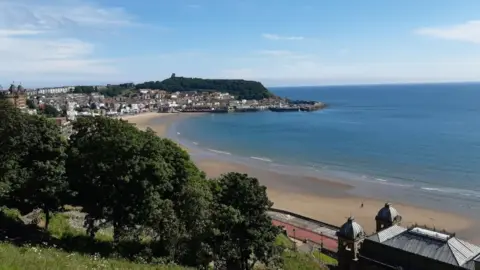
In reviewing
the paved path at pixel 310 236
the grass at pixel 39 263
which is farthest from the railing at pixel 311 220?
the grass at pixel 39 263

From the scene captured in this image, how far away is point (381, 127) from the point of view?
10638cm

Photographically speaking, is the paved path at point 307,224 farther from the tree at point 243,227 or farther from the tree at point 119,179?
the tree at point 119,179

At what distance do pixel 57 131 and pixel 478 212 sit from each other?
37442mm

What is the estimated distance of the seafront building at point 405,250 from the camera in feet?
63.5

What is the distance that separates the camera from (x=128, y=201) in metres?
20.6

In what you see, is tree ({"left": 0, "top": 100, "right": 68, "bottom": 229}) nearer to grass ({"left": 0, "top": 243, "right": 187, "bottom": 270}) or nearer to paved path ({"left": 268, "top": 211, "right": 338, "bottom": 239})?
grass ({"left": 0, "top": 243, "right": 187, "bottom": 270})

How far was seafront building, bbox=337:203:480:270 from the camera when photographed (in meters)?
19.4

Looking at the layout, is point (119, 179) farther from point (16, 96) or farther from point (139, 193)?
point (16, 96)

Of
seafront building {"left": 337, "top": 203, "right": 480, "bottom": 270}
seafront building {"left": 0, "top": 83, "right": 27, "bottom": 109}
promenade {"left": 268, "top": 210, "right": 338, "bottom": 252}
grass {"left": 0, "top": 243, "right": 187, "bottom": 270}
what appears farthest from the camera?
seafront building {"left": 0, "top": 83, "right": 27, "bottom": 109}

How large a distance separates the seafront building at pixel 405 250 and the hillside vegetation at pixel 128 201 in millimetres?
3631

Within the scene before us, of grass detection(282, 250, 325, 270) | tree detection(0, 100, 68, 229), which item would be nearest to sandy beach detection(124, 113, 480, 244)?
grass detection(282, 250, 325, 270)

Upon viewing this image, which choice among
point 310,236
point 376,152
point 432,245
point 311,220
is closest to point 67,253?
point 432,245

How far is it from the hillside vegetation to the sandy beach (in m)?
21.2

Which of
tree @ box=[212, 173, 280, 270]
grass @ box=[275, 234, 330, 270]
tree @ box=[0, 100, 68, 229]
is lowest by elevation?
grass @ box=[275, 234, 330, 270]
